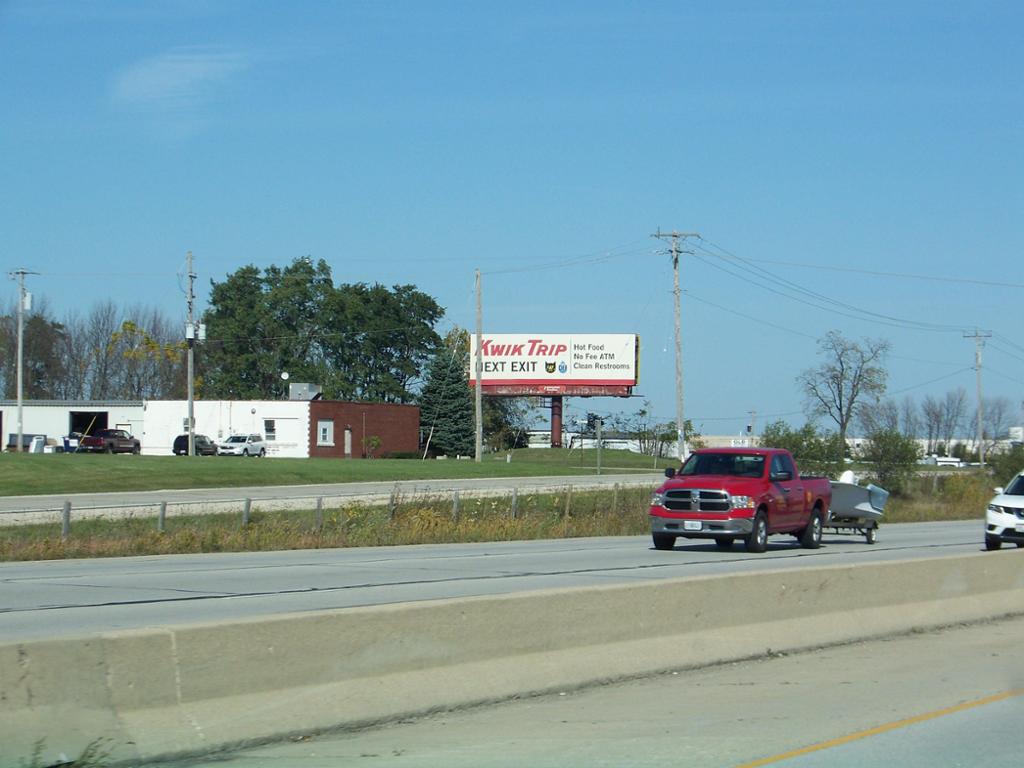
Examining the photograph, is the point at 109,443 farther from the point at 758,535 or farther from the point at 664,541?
the point at 758,535

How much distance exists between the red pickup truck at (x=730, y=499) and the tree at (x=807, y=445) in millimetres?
28691

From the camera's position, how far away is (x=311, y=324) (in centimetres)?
12231

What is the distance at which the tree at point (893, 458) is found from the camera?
5988 centimetres

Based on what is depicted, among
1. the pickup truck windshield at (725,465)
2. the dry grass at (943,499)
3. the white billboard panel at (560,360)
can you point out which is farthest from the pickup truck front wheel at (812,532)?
the white billboard panel at (560,360)

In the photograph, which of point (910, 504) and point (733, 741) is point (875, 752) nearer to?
point (733, 741)

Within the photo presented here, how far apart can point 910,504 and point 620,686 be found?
155ft

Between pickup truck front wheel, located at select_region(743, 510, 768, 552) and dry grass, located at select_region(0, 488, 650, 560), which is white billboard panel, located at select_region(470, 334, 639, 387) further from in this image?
pickup truck front wheel, located at select_region(743, 510, 768, 552)

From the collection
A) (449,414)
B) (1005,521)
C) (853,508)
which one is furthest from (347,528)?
(449,414)

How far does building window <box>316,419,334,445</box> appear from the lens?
85.6 m

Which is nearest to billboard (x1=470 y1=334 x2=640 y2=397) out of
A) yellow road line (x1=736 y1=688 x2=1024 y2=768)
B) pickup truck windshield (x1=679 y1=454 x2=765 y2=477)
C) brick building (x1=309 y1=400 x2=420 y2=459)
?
brick building (x1=309 y1=400 x2=420 y2=459)

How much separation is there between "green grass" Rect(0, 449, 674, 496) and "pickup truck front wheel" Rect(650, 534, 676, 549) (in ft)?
99.0

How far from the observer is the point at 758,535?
2462cm

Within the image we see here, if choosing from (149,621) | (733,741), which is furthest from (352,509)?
(733,741)

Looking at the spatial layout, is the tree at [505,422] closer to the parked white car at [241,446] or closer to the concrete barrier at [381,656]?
the parked white car at [241,446]
